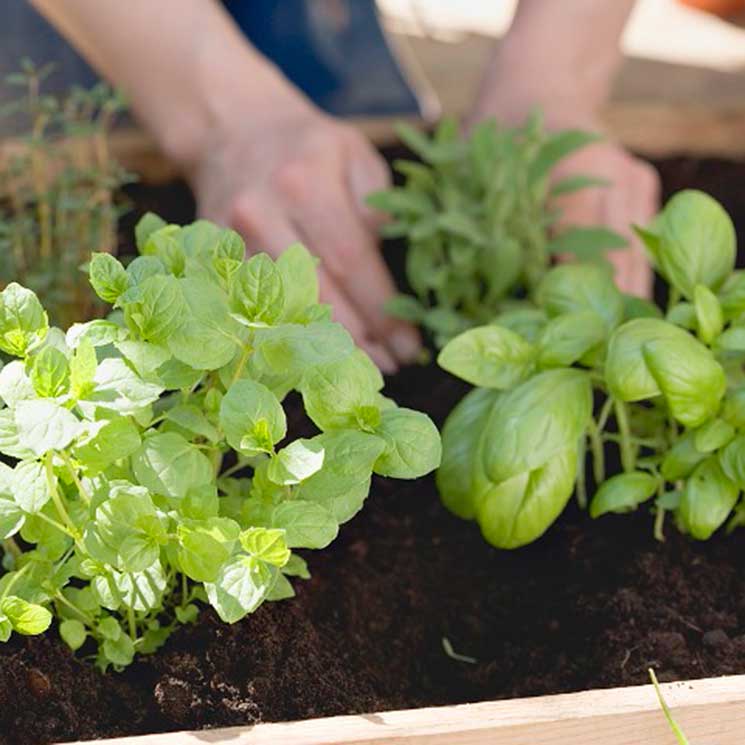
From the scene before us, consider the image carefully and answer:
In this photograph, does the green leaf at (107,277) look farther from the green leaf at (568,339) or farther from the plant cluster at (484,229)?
the plant cluster at (484,229)

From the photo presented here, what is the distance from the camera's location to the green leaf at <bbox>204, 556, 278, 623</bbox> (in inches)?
32.7

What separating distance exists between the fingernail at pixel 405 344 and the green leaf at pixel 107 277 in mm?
644

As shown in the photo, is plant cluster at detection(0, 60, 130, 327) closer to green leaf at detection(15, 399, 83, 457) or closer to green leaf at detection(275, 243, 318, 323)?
green leaf at detection(275, 243, 318, 323)

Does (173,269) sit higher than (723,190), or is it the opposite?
(173,269)

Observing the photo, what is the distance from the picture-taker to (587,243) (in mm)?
1450

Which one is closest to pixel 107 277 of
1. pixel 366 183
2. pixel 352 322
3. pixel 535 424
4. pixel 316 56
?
pixel 535 424

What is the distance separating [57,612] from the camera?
3.26 feet

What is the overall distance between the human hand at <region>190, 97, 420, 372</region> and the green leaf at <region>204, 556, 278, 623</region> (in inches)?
24.9

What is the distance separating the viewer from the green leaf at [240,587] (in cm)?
83

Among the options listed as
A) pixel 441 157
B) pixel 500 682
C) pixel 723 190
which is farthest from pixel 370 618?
pixel 723 190

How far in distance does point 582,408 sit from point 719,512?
14 cm

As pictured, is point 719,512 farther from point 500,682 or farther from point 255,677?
point 255,677

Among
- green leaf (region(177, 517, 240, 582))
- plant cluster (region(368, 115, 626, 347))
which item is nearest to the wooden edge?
green leaf (region(177, 517, 240, 582))

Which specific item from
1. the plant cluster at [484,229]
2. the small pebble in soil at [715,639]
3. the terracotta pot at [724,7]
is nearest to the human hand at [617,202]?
the plant cluster at [484,229]
